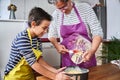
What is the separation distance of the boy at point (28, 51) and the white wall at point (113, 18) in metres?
2.31

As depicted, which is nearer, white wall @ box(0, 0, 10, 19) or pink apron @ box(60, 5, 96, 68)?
pink apron @ box(60, 5, 96, 68)

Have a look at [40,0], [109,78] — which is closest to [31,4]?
[40,0]

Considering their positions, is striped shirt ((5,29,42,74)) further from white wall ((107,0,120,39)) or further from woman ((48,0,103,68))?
white wall ((107,0,120,39))

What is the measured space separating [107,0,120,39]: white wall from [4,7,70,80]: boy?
90.8 inches

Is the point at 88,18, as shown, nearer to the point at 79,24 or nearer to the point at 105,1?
the point at 79,24

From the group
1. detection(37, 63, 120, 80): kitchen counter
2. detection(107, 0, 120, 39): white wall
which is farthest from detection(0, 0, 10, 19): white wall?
detection(37, 63, 120, 80): kitchen counter

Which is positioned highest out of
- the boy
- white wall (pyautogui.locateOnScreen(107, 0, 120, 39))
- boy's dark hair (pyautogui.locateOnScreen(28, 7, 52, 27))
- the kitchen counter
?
white wall (pyautogui.locateOnScreen(107, 0, 120, 39))

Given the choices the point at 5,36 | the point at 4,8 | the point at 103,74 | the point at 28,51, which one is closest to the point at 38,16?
the point at 28,51

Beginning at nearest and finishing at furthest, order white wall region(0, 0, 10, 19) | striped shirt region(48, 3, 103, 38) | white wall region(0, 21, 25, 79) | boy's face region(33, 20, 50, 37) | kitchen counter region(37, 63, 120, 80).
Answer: kitchen counter region(37, 63, 120, 80), boy's face region(33, 20, 50, 37), striped shirt region(48, 3, 103, 38), white wall region(0, 21, 25, 79), white wall region(0, 0, 10, 19)

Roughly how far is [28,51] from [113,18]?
8.41 feet

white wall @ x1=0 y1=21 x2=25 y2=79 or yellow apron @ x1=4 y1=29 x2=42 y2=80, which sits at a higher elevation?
white wall @ x1=0 y1=21 x2=25 y2=79

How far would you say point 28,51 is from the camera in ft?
3.77

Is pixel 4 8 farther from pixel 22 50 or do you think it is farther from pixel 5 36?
pixel 22 50

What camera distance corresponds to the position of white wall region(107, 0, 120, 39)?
3383 mm
